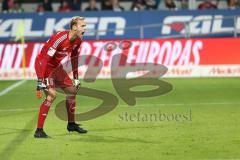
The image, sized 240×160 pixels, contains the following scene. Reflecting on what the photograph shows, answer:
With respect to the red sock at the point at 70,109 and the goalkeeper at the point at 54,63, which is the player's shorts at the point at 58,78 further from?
the red sock at the point at 70,109

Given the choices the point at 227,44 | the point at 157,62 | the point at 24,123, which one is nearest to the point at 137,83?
the point at 157,62

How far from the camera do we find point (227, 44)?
22.0 metres

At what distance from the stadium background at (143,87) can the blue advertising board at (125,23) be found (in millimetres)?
37

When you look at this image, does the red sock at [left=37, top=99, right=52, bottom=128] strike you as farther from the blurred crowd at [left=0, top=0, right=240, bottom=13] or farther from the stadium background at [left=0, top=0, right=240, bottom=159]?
the blurred crowd at [left=0, top=0, right=240, bottom=13]

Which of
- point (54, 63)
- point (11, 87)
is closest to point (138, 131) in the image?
point (54, 63)

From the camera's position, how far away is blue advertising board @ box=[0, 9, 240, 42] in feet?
81.5

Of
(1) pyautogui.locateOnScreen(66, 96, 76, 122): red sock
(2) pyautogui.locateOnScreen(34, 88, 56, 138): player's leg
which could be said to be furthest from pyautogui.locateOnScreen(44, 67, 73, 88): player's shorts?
(1) pyautogui.locateOnScreen(66, 96, 76, 122): red sock

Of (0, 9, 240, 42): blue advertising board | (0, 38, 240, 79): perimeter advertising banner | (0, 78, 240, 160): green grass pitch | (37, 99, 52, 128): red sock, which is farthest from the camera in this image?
(0, 9, 240, 42): blue advertising board

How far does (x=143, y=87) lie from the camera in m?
19.4

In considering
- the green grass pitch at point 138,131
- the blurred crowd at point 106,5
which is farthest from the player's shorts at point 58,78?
the blurred crowd at point 106,5

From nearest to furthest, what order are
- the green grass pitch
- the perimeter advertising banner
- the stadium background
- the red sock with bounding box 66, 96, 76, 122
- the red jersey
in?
the green grass pitch, the stadium background, the red jersey, the red sock with bounding box 66, 96, 76, 122, the perimeter advertising banner

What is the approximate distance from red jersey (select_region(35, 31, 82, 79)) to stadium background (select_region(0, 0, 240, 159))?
4.08 feet

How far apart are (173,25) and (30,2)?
7379mm

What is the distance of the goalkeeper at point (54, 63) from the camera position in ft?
38.2
